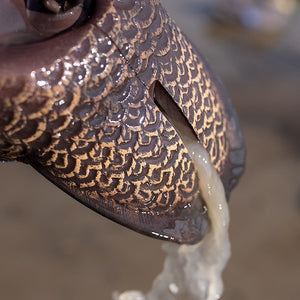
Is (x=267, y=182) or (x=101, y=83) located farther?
(x=267, y=182)

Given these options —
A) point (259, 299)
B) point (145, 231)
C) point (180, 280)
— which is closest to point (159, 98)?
point (145, 231)

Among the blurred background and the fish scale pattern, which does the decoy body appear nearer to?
the fish scale pattern

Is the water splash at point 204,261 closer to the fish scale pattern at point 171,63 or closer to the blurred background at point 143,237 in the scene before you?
the fish scale pattern at point 171,63

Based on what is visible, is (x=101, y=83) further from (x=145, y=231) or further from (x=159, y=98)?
(x=145, y=231)

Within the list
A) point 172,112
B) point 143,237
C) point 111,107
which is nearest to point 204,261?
point 172,112

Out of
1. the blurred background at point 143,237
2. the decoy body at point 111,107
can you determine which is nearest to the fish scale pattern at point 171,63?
the decoy body at point 111,107

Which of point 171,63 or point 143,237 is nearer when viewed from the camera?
point 171,63

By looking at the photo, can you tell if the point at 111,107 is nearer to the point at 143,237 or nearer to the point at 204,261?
the point at 204,261

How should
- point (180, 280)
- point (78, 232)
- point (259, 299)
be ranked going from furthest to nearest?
1. point (78, 232)
2. point (259, 299)
3. point (180, 280)
